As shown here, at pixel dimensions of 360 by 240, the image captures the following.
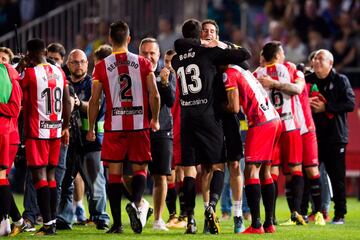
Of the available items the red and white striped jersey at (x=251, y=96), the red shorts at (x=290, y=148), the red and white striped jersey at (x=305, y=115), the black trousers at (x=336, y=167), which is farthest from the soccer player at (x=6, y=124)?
the black trousers at (x=336, y=167)

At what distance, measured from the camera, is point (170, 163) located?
561 inches

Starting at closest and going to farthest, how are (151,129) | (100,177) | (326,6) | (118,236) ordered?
(118,236) < (151,129) < (100,177) < (326,6)

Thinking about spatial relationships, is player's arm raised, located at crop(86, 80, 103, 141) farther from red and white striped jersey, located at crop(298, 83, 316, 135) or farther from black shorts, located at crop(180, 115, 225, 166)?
red and white striped jersey, located at crop(298, 83, 316, 135)

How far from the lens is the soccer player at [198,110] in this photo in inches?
521

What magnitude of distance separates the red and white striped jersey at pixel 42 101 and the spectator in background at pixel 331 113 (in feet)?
13.3

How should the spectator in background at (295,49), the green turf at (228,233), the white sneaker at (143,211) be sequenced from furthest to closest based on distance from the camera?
the spectator in background at (295,49), the white sneaker at (143,211), the green turf at (228,233)

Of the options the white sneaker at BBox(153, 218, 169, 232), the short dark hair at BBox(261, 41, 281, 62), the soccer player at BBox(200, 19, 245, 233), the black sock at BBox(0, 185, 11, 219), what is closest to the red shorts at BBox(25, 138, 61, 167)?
the black sock at BBox(0, 185, 11, 219)

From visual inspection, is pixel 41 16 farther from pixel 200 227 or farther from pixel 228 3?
pixel 200 227

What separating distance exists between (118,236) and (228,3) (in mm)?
13295

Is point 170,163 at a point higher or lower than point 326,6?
lower

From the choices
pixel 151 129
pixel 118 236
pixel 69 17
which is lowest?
pixel 118 236

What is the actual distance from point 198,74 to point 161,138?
1.35 metres

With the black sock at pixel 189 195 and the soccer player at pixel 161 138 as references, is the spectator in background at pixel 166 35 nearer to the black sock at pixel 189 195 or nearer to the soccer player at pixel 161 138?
the soccer player at pixel 161 138

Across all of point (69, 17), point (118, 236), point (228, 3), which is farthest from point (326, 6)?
point (118, 236)
